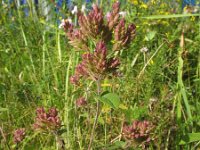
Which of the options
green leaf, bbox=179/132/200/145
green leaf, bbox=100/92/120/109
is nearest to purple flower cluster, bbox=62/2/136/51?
green leaf, bbox=100/92/120/109

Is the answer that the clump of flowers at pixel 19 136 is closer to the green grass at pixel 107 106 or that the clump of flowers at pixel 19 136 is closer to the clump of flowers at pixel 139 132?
the green grass at pixel 107 106

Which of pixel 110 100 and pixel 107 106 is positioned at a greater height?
pixel 110 100

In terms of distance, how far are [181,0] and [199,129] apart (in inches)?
32.3

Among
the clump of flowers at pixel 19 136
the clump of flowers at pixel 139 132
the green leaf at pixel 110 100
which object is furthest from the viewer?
the clump of flowers at pixel 19 136

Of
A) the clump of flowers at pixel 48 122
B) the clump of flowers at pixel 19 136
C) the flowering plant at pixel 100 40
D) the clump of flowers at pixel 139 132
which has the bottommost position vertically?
the clump of flowers at pixel 19 136

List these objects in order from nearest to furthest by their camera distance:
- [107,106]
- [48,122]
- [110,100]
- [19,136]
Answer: [110,100], [48,122], [19,136], [107,106]

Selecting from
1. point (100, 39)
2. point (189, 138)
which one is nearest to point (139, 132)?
point (189, 138)

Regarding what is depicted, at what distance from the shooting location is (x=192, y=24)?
2.48 m

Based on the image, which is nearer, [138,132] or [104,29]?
[104,29]

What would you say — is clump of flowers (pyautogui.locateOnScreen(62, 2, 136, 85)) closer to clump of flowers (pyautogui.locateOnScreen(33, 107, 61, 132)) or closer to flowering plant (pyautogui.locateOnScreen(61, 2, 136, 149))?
flowering plant (pyautogui.locateOnScreen(61, 2, 136, 149))

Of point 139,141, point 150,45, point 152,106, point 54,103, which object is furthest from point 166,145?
point 150,45

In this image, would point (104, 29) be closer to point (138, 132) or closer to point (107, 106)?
point (138, 132)

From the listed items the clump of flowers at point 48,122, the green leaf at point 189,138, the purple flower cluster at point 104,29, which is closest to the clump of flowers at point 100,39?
the purple flower cluster at point 104,29

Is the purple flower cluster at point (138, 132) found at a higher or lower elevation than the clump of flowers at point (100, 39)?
lower
